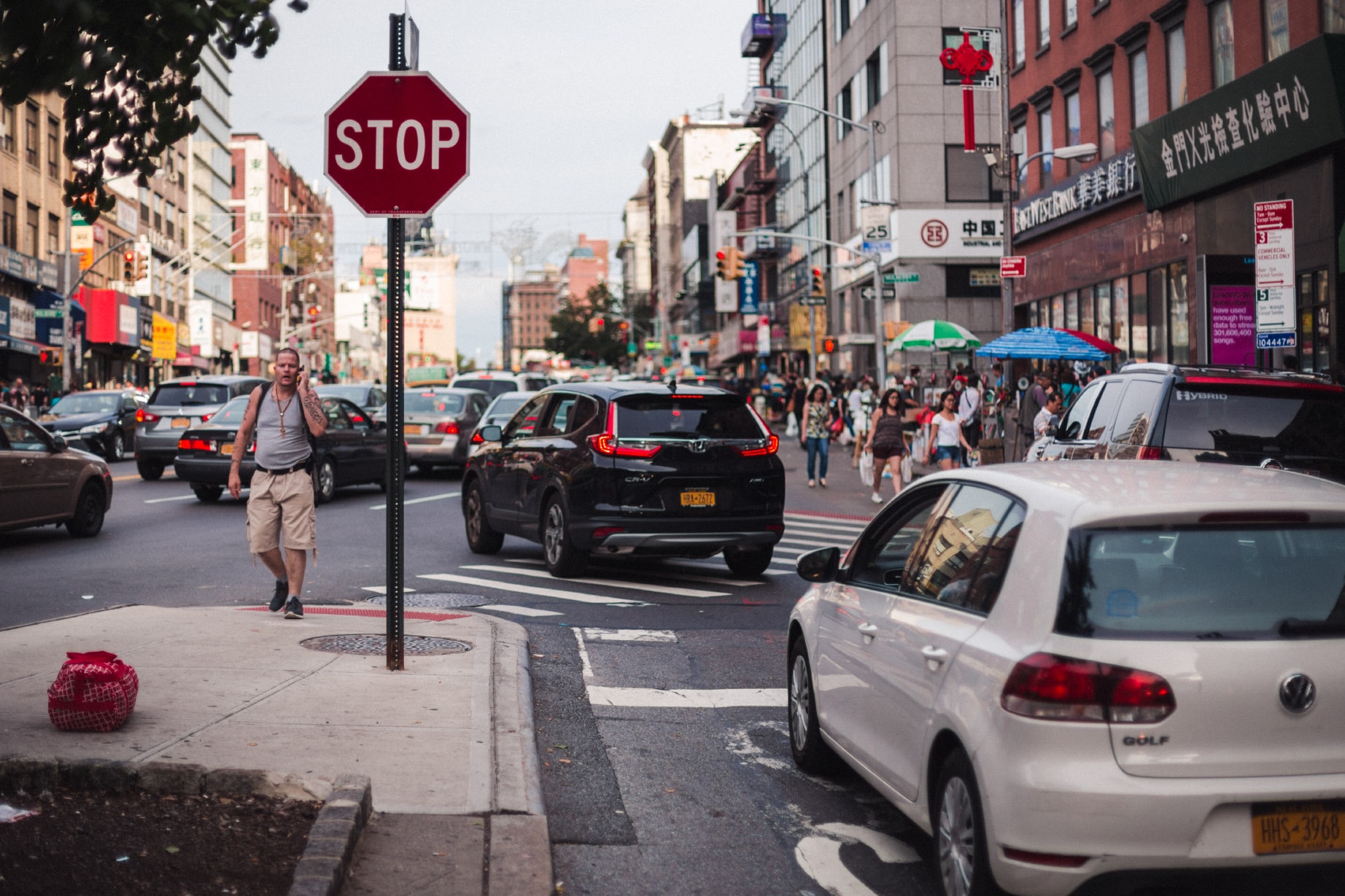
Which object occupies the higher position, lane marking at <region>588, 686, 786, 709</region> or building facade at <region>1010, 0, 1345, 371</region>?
building facade at <region>1010, 0, 1345, 371</region>

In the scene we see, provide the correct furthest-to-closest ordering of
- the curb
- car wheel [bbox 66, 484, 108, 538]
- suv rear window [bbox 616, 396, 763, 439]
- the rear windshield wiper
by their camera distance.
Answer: car wheel [bbox 66, 484, 108, 538], suv rear window [bbox 616, 396, 763, 439], the curb, the rear windshield wiper

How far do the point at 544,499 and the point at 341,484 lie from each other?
895 centimetres

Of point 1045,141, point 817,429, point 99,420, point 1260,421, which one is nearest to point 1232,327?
point 817,429

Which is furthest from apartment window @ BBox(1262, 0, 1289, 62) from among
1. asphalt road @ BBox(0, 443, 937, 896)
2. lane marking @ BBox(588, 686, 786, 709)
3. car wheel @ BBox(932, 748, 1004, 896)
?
car wheel @ BBox(932, 748, 1004, 896)

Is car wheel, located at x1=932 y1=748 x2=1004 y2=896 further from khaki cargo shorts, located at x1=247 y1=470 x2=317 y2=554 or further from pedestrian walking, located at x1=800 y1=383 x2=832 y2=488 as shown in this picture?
pedestrian walking, located at x1=800 y1=383 x2=832 y2=488

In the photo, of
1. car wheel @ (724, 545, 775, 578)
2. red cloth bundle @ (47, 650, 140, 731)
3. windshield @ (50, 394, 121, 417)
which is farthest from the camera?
windshield @ (50, 394, 121, 417)

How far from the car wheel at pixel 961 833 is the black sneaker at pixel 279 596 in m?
6.78

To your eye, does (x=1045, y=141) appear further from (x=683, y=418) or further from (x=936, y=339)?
(x=683, y=418)

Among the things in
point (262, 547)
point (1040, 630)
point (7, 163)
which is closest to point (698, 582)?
point (262, 547)

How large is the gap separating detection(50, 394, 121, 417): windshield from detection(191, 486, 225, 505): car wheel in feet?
41.8

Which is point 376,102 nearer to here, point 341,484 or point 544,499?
point 544,499

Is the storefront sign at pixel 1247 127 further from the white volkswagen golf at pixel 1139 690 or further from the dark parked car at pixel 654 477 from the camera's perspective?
the white volkswagen golf at pixel 1139 690

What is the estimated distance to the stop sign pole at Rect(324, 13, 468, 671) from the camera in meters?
7.82

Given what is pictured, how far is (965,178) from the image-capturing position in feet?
161
